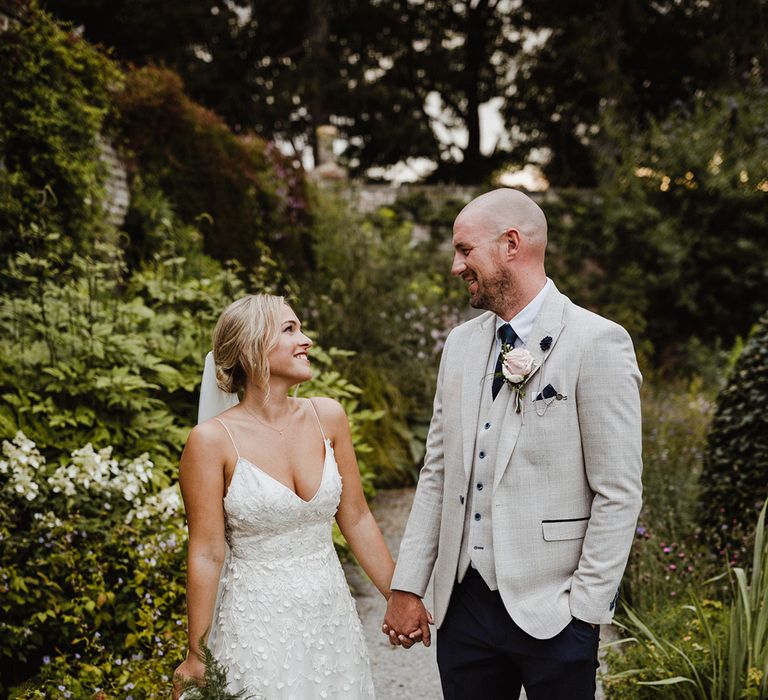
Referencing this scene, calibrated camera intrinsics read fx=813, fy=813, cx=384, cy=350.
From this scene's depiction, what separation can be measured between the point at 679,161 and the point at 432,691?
1017cm

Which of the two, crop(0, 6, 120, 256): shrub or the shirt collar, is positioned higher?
crop(0, 6, 120, 256): shrub

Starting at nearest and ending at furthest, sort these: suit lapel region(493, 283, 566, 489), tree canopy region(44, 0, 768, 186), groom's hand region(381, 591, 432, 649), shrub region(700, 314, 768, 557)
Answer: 1. suit lapel region(493, 283, 566, 489)
2. groom's hand region(381, 591, 432, 649)
3. shrub region(700, 314, 768, 557)
4. tree canopy region(44, 0, 768, 186)

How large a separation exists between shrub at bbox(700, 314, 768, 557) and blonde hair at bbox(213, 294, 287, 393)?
9.69ft

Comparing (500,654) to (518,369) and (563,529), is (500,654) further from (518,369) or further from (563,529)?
(518,369)

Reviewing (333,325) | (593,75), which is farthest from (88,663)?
(593,75)

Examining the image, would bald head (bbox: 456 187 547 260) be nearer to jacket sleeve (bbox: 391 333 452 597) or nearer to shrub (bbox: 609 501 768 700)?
jacket sleeve (bbox: 391 333 452 597)

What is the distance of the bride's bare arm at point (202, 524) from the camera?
231cm

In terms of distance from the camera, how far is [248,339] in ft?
8.03

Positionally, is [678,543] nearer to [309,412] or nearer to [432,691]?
[432,691]

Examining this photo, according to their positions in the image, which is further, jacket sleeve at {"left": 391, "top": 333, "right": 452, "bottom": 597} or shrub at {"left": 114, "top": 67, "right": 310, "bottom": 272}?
shrub at {"left": 114, "top": 67, "right": 310, "bottom": 272}

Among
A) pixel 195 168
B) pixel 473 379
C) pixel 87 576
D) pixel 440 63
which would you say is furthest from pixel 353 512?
pixel 440 63

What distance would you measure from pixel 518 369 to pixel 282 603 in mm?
1012

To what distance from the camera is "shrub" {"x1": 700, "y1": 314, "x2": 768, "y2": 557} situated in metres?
4.40

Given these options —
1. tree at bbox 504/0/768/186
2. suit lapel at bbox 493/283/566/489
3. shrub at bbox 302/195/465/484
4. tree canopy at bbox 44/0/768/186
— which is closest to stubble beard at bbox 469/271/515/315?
suit lapel at bbox 493/283/566/489
